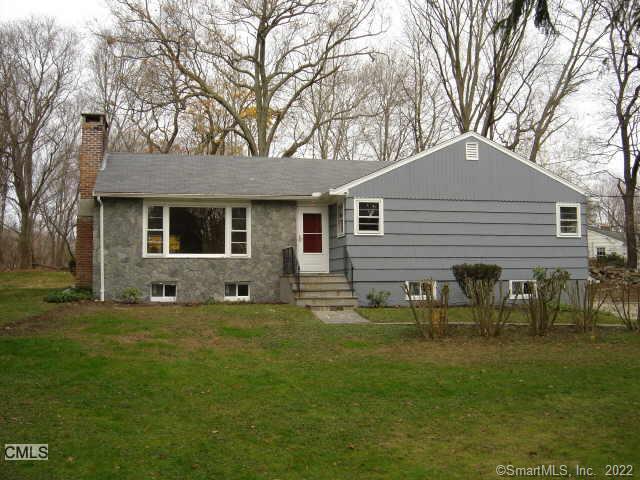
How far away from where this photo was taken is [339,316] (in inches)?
512

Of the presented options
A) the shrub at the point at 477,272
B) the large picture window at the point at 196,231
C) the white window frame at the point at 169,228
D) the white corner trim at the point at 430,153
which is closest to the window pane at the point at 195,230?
the large picture window at the point at 196,231

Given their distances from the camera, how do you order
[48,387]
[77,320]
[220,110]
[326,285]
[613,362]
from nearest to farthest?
[48,387]
[613,362]
[77,320]
[326,285]
[220,110]

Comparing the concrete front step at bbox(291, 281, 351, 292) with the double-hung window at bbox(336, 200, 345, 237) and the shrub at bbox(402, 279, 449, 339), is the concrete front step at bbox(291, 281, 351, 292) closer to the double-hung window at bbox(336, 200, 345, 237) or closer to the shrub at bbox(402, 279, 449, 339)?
the double-hung window at bbox(336, 200, 345, 237)

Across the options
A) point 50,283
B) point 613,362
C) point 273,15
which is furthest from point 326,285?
point 273,15

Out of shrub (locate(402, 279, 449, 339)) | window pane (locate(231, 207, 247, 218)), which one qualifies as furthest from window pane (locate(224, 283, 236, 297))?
shrub (locate(402, 279, 449, 339))

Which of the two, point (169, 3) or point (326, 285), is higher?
point (169, 3)

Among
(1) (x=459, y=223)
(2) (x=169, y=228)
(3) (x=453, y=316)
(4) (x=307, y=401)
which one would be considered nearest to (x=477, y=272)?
(1) (x=459, y=223)

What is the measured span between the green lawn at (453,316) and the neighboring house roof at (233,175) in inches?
128

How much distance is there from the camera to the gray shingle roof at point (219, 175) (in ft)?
52.2

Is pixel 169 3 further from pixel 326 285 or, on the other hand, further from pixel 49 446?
A: pixel 49 446

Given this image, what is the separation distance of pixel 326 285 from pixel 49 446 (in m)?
10.5

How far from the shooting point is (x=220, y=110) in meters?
30.8

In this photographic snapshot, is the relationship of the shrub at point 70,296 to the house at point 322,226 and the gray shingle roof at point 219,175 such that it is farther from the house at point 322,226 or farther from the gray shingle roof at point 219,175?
the gray shingle roof at point 219,175

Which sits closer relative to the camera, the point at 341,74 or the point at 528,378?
the point at 528,378
